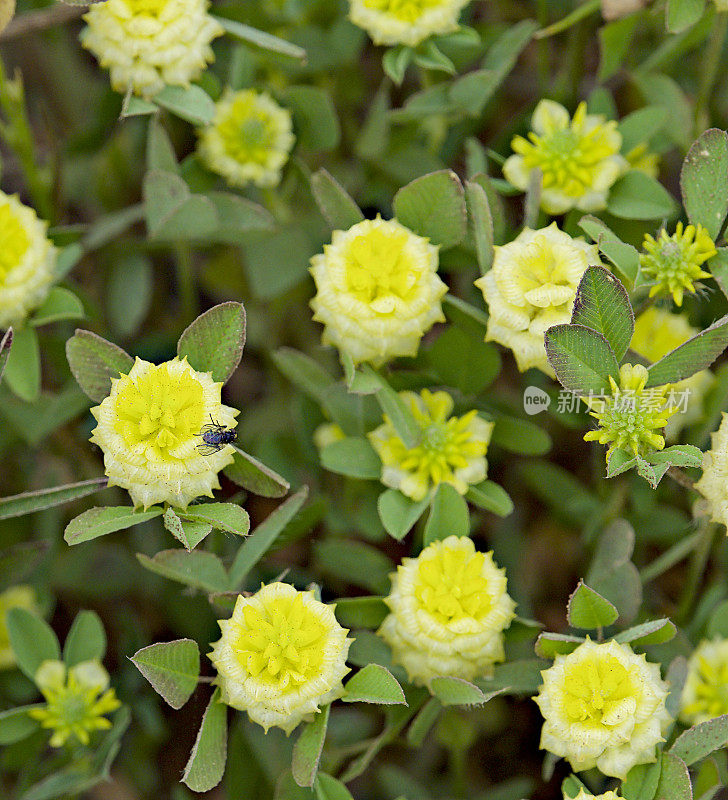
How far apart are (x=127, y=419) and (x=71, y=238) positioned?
59 centimetres

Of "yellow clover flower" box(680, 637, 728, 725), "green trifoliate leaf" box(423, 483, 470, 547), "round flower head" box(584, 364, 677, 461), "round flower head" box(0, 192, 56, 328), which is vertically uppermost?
"round flower head" box(584, 364, 677, 461)

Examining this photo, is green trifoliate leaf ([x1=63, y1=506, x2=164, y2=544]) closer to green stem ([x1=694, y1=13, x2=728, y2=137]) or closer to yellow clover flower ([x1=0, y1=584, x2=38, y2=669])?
yellow clover flower ([x1=0, y1=584, x2=38, y2=669])

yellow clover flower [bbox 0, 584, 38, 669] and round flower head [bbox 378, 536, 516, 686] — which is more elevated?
round flower head [bbox 378, 536, 516, 686]

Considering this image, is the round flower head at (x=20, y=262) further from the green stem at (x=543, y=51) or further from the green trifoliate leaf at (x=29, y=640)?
the green stem at (x=543, y=51)

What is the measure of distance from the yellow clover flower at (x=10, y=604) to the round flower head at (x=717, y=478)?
1014mm

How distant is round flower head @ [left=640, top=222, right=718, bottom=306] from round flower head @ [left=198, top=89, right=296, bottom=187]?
2.02 feet

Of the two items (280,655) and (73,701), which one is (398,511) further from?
(73,701)

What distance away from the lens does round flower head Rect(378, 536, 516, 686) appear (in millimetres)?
1080

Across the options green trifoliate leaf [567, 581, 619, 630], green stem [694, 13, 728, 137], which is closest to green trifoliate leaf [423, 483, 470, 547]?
green trifoliate leaf [567, 581, 619, 630]

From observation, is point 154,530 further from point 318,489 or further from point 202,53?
point 202,53

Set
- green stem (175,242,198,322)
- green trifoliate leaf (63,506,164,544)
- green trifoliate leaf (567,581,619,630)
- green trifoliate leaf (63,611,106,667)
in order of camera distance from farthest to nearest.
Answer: green stem (175,242,198,322) < green trifoliate leaf (63,611,106,667) < green trifoliate leaf (567,581,619,630) < green trifoliate leaf (63,506,164,544)

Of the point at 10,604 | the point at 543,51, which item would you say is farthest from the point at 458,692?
the point at 543,51

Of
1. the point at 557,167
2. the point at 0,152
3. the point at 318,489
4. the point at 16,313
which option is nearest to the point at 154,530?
the point at 318,489

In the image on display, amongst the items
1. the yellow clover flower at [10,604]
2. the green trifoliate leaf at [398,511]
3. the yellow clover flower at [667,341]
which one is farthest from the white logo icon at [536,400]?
the yellow clover flower at [10,604]
